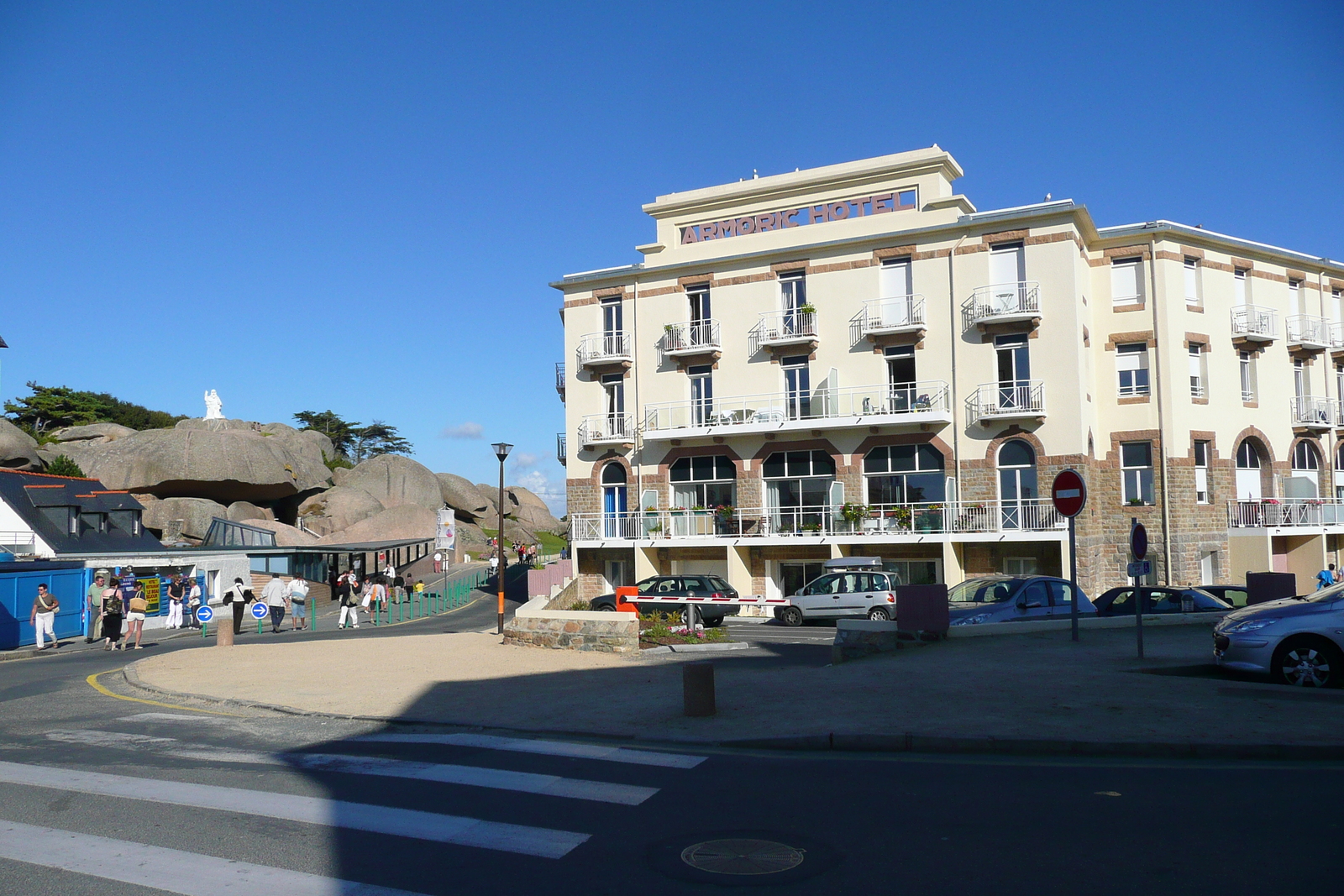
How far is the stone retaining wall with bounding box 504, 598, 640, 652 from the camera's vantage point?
17.2 m

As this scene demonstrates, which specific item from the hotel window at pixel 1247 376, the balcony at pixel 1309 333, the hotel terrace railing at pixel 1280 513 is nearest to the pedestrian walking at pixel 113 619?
the hotel terrace railing at pixel 1280 513

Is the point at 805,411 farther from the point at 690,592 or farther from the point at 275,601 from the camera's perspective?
the point at 275,601

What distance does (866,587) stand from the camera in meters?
27.3

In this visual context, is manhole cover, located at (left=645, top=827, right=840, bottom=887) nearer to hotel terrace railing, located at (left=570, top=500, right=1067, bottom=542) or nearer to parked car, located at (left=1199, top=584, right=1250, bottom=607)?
parked car, located at (left=1199, top=584, right=1250, bottom=607)

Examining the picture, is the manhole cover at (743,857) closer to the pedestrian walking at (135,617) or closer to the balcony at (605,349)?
the pedestrian walking at (135,617)

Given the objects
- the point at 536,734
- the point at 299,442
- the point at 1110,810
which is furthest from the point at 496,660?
the point at 299,442

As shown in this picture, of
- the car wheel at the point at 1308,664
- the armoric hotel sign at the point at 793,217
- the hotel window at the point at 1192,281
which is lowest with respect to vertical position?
the car wheel at the point at 1308,664

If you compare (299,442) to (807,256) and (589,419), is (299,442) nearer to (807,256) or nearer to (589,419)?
(589,419)

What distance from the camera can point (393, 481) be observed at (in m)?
72.5

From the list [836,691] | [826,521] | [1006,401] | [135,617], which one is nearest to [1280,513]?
[1006,401]

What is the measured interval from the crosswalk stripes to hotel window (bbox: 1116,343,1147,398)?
33.2 metres

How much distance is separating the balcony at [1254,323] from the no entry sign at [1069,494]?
25.9m

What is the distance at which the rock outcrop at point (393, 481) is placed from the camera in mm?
72188

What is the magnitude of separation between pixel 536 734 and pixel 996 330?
2656cm
